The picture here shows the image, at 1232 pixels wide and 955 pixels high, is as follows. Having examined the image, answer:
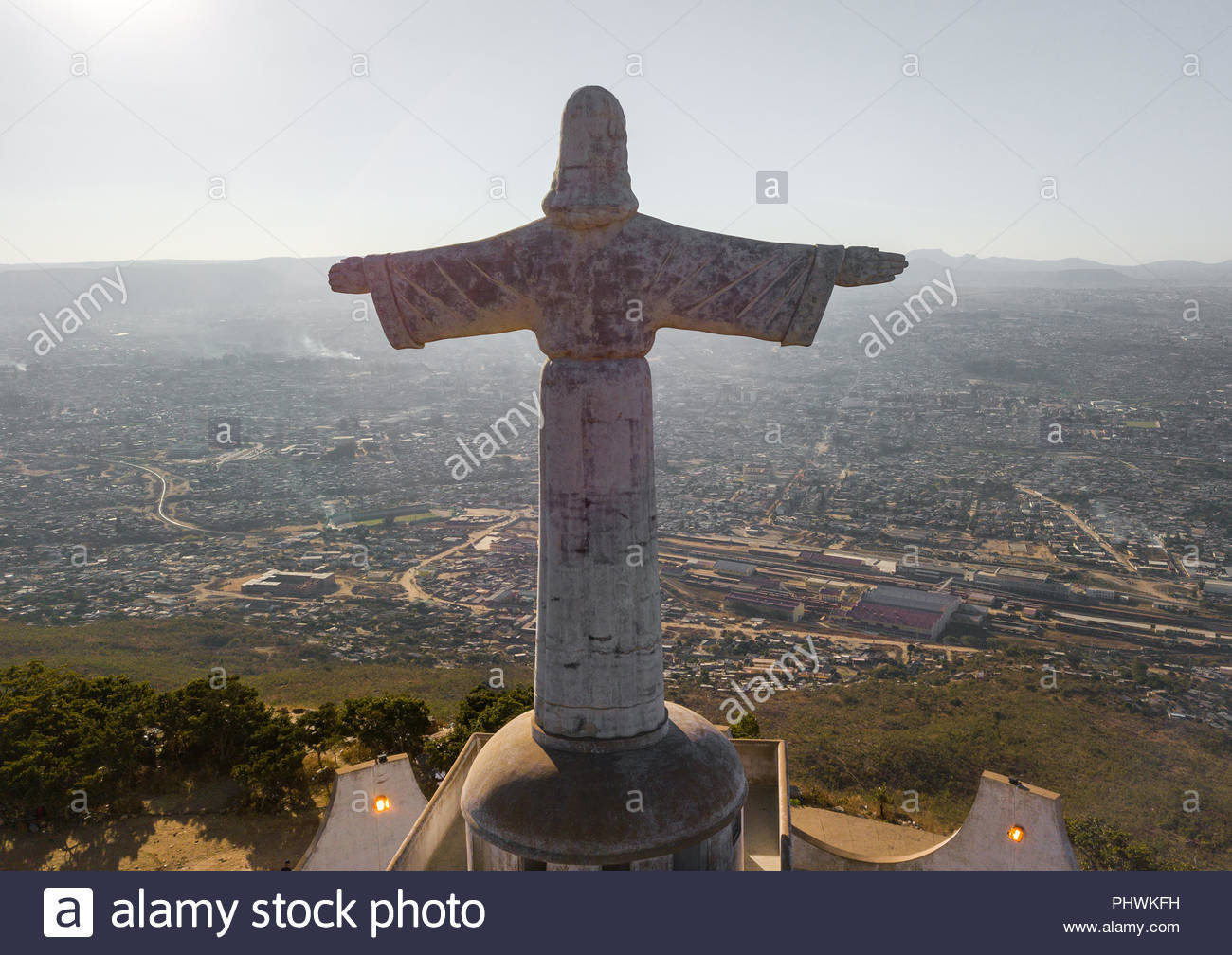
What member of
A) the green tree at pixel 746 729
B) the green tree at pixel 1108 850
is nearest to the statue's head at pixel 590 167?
the green tree at pixel 746 729

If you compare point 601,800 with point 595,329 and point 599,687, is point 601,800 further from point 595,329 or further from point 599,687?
point 595,329

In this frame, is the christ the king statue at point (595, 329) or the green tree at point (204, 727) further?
the green tree at point (204, 727)

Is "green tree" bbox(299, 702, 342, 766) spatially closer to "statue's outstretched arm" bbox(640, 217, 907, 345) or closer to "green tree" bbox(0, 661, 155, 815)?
"green tree" bbox(0, 661, 155, 815)

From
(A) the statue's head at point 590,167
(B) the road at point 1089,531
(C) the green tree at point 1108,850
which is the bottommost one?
(C) the green tree at point 1108,850

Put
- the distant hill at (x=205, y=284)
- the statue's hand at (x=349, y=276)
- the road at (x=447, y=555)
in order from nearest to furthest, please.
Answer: the statue's hand at (x=349, y=276) → the road at (x=447, y=555) → the distant hill at (x=205, y=284)

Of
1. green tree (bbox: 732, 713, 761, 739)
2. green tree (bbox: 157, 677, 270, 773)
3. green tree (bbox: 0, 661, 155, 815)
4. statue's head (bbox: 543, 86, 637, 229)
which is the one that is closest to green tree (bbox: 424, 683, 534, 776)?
green tree (bbox: 157, 677, 270, 773)

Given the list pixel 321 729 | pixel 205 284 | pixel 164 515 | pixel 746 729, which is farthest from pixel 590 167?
pixel 205 284

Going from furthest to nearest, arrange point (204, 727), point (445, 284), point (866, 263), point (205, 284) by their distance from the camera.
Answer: point (205, 284)
point (204, 727)
point (445, 284)
point (866, 263)

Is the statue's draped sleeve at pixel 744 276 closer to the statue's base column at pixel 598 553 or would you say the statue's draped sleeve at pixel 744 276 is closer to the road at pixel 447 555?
the statue's base column at pixel 598 553

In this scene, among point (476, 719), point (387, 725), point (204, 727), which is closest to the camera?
point (476, 719)
